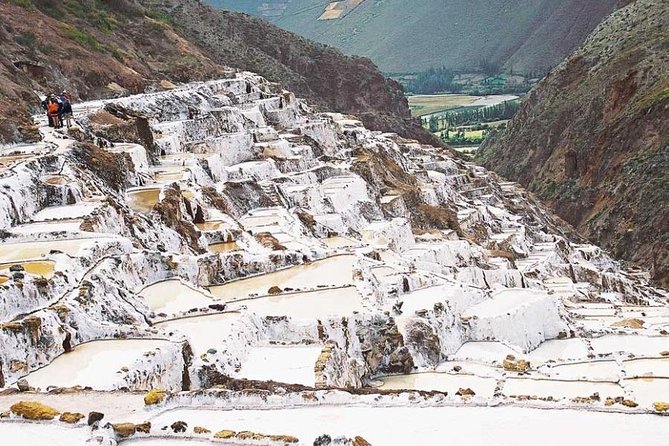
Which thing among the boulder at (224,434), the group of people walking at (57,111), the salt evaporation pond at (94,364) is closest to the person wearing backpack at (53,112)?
the group of people walking at (57,111)

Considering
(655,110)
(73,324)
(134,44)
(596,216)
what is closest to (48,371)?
(73,324)

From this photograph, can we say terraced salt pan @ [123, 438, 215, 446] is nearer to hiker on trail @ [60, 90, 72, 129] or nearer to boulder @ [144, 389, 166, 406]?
boulder @ [144, 389, 166, 406]

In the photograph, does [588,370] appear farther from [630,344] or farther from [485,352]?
[630,344]

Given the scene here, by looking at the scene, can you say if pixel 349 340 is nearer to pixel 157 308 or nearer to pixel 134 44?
pixel 157 308

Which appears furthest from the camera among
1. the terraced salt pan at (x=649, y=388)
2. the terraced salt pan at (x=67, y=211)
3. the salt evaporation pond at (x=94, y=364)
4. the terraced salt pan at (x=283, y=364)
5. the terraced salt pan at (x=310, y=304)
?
the terraced salt pan at (x=67, y=211)

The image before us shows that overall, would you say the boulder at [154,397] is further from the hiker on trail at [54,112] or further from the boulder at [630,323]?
the boulder at [630,323]

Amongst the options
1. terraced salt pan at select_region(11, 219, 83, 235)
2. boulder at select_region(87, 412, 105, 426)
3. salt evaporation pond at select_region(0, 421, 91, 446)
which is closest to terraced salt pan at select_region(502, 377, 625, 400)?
boulder at select_region(87, 412, 105, 426)
